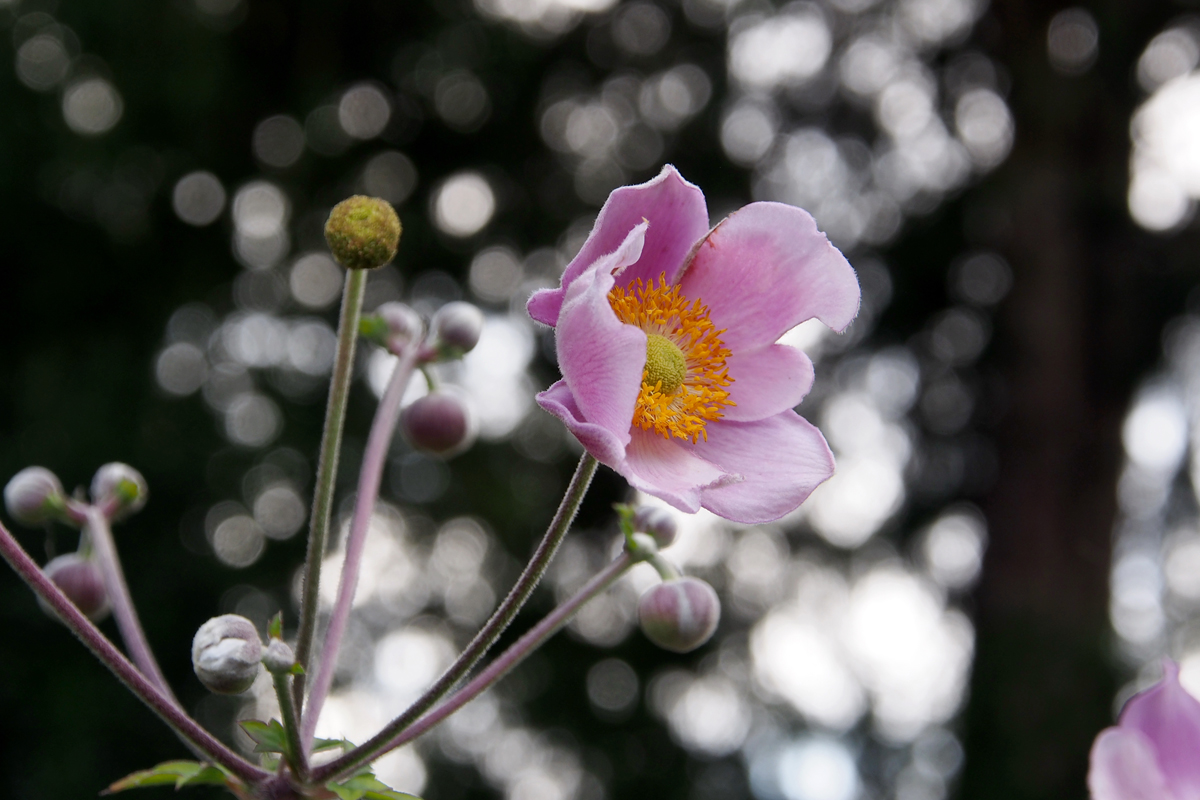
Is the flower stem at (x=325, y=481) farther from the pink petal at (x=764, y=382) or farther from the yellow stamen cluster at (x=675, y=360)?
the pink petal at (x=764, y=382)

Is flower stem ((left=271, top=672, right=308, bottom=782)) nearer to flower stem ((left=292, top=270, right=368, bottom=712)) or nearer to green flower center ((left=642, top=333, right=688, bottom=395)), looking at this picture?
flower stem ((left=292, top=270, right=368, bottom=712))

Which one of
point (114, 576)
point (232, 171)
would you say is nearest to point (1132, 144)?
point (232, 171)

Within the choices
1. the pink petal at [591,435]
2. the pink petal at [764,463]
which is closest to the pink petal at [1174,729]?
the pink petal at [764,463]

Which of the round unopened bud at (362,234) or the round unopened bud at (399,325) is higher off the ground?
the round unopened bud at (362,234)

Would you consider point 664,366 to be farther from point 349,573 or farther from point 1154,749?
point 1154,749

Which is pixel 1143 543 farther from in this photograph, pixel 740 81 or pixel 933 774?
pixel 740 81

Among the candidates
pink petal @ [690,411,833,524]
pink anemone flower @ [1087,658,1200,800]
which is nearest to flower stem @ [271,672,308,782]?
pink petal @ [690,411,833,524]
